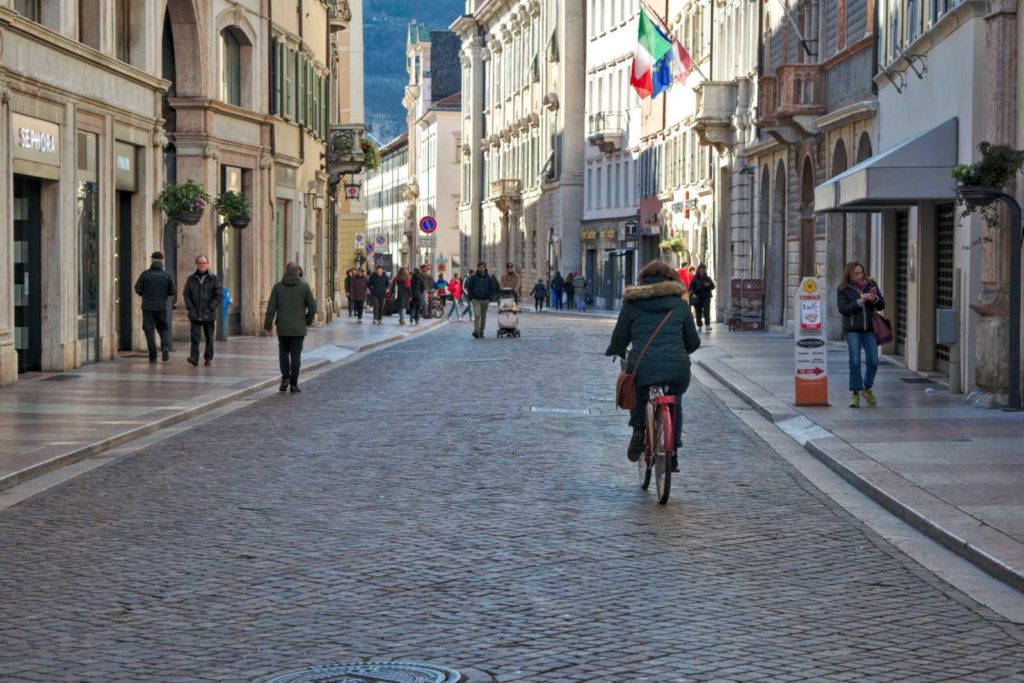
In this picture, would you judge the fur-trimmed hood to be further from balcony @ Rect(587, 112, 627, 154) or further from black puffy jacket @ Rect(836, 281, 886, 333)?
balcony @ Rect(587, 112, 627, 154)

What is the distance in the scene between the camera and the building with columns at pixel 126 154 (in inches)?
1005

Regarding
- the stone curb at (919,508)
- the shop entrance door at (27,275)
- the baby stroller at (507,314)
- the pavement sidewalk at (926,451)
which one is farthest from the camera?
the baby stroller at (507,314)

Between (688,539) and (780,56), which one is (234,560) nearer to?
(688,539)

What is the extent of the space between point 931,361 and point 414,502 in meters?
15.7

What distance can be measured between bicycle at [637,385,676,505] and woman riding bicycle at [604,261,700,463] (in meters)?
0.10

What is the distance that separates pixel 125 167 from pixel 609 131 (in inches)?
1936

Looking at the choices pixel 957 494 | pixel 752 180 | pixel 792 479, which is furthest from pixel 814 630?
pixel 752 180

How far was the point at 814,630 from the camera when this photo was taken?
8289 mm

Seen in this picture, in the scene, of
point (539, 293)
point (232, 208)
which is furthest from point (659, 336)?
point (539, 293)

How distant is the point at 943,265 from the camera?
1020 inches

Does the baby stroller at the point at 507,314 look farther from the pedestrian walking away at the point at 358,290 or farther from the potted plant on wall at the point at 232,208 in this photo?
the pedestrian walking away at the point at 358,290

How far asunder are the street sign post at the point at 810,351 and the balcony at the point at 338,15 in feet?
120

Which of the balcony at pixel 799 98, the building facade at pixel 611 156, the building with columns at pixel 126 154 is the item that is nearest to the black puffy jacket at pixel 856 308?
the building with columns at pixel 126 154

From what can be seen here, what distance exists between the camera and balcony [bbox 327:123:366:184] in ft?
181
